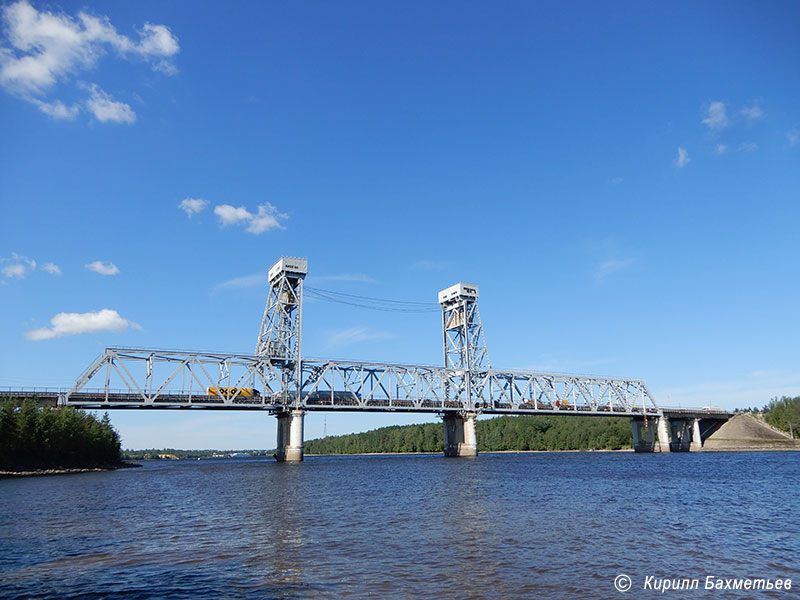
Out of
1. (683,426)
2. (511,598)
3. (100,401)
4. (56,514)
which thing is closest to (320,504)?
(56,514)

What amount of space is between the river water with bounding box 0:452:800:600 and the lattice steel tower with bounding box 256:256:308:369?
202 feet

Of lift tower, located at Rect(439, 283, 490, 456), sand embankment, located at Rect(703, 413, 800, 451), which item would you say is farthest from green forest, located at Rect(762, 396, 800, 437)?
lift tower, located at Rect(439, 283, 490, 456)

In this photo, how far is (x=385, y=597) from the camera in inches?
507

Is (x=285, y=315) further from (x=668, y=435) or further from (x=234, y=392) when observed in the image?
(x=668, y=435)

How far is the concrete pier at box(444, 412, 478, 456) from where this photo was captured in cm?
11269

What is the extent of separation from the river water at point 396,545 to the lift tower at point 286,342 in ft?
191

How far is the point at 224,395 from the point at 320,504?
6296cm

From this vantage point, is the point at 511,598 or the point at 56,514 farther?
the point at 56,514

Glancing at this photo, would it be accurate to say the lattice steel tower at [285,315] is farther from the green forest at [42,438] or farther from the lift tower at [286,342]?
the green forest at [42,438]

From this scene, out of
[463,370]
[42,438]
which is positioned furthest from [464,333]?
[42,438]

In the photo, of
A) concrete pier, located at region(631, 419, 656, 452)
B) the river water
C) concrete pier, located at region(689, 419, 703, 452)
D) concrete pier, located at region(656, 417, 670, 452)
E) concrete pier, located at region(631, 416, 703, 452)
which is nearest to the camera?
the river water

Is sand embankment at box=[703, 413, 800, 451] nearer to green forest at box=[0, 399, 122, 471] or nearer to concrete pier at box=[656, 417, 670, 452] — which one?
concrete pier at box=[656, 417, 670, 452]

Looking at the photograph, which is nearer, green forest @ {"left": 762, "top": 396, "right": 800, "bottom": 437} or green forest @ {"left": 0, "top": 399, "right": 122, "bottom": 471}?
green forest @ {"left": 0, "top": 399, "right": 122, "bottom": 471}

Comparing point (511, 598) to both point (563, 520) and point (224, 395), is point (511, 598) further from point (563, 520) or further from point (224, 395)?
point (224, 395)
